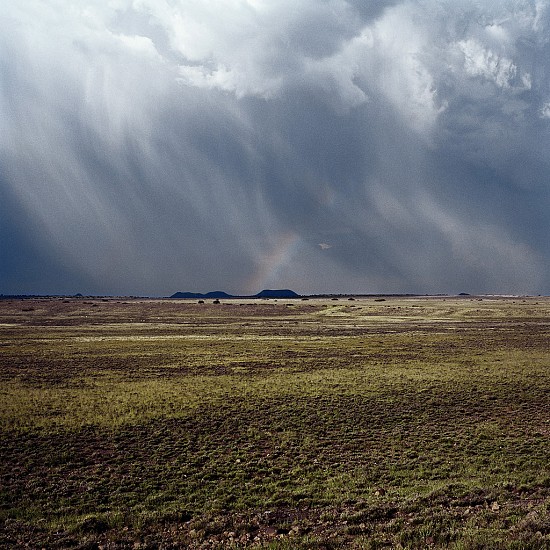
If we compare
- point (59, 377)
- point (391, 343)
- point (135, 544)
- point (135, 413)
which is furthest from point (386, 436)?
point (391, 343)

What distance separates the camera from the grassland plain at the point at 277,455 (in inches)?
483

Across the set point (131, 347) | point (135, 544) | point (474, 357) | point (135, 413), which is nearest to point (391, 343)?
point (474, 357)

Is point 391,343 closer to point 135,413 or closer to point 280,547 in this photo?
point 135,413

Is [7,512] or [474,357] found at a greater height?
[474,357]

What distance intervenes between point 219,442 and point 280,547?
10351 millimetres

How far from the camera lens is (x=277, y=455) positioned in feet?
62.8

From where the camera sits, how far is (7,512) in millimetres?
13648

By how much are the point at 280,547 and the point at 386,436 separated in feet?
39.2

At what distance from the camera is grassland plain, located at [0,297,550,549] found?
1227 cm

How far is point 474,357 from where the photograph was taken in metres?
47.6

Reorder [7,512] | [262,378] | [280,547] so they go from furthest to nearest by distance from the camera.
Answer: [262,378] < [7,512] < [280,547]

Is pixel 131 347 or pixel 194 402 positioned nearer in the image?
pixel 194 402

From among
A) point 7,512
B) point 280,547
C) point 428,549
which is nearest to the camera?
point 428,549

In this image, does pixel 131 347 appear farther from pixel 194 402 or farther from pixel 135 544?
pixel 135 544
